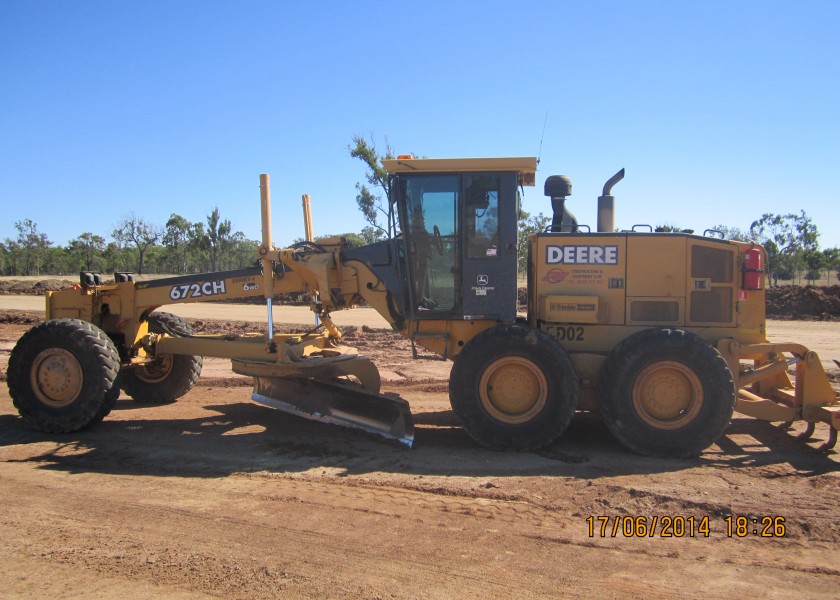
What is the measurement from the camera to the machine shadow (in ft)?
18.5

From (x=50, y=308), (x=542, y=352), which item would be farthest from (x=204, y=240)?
(x=542, y=352)

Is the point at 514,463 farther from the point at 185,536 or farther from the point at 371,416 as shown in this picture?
the point at 185,536

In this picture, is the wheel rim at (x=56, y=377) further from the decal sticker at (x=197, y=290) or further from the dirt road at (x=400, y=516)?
the decal sticker at (x=197, y=290)

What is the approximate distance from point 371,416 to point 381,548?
251 centimetres

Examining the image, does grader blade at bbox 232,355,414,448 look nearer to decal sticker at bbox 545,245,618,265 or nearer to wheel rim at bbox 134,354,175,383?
wheel rim at bbox 134,354,175,383

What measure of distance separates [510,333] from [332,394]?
2.07 meters

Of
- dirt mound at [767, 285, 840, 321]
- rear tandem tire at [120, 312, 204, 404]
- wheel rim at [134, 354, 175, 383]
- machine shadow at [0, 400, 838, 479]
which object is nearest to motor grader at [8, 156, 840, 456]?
machine shadow at [0, 400, 838, 479]

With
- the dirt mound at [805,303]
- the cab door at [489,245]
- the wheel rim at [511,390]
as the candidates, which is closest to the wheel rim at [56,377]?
the cab door at [489,245]

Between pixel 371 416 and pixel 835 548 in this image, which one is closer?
pixel 835 548

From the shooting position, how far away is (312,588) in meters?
A: 3.52

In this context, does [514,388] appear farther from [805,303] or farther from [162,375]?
[805,303]

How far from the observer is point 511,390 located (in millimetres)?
6160

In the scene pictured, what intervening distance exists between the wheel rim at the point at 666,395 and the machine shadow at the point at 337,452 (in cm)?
39

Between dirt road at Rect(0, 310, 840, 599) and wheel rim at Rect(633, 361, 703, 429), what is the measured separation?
45cm
